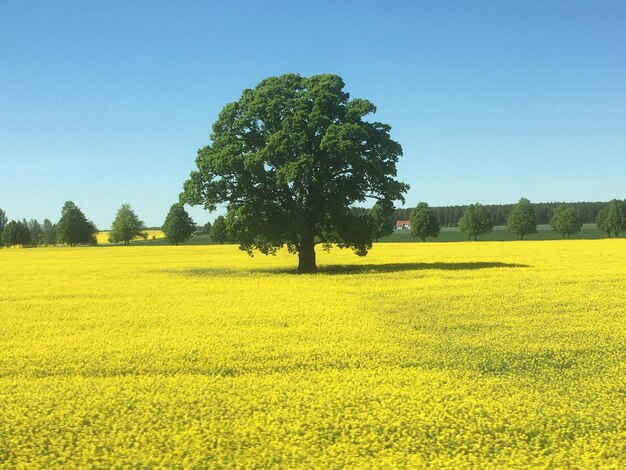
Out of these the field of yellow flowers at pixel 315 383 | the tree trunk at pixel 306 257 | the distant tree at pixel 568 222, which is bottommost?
the field of yellow flowers at pixel 315 383

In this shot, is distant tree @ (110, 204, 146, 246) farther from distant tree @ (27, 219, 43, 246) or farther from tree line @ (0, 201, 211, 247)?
distant tree @ (27, 219, 43, 246)

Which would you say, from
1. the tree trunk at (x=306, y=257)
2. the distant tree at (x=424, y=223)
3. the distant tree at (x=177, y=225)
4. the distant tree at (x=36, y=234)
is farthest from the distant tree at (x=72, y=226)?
the tree trunk at (x=306, y=257)

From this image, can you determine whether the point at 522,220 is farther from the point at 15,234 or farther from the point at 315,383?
the point at 315,383

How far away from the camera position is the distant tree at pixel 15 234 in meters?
120

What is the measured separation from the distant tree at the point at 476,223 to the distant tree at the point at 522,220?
396cm

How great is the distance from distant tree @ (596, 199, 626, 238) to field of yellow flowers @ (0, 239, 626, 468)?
107 m

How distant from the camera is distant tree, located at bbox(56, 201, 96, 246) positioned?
358 ft

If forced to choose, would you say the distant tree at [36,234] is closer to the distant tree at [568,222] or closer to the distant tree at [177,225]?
the distant tree at [177,225]

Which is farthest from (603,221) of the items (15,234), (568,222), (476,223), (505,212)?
(15,234)

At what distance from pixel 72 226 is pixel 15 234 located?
64.5 ft

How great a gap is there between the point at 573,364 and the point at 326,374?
4550mm

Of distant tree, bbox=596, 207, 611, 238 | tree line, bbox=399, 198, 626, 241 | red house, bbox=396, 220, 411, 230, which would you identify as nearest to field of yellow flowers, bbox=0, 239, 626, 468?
tree line, bbox=399, 198, 626, 241

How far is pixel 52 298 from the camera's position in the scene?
23.9m

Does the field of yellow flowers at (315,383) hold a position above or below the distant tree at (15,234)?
below
